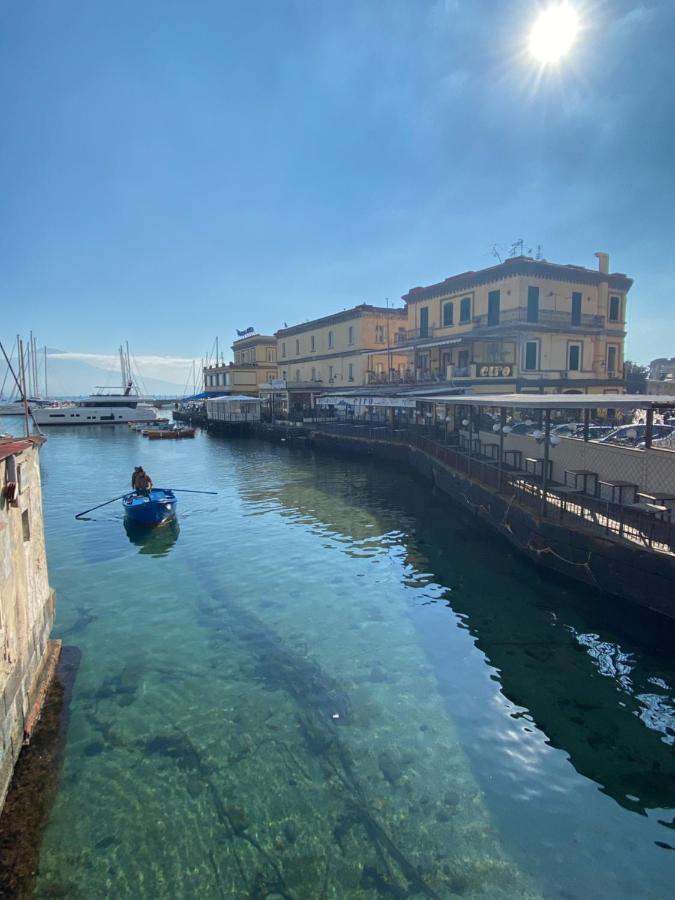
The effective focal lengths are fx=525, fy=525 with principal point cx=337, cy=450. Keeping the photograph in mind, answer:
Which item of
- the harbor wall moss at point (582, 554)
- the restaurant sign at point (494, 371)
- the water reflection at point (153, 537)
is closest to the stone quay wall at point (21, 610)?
the water reflection at point (153, 537)

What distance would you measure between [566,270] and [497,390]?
9762mm

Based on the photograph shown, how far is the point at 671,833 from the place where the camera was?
20.0 ft

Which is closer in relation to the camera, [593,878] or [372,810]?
[593,878]

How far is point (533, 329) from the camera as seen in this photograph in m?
34.4

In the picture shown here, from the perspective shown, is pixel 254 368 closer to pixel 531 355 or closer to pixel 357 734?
pixel 531 355

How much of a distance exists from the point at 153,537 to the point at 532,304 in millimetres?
28494

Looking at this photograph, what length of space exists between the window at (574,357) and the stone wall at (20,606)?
34775 millimetres

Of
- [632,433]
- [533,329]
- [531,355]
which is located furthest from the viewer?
[531,355]

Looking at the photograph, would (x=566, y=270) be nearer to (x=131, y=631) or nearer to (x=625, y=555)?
(x=625, y=555)

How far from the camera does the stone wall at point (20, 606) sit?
20.8ft

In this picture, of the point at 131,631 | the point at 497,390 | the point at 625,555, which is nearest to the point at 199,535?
the point at 131,631

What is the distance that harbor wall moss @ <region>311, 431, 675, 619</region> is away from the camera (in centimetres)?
1091

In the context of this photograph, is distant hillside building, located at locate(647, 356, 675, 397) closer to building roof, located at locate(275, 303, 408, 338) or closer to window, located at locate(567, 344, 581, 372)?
window, located at locate(567, 344, 581, 372)

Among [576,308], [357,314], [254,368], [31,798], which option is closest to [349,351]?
[357,314]
